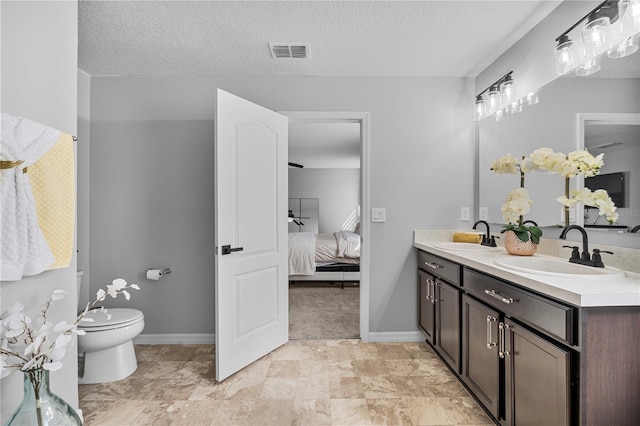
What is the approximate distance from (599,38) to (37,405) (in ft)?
9.10

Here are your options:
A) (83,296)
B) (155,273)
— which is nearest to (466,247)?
(155,273)

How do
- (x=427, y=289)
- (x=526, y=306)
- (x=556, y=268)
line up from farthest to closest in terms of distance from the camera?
(x=427, y=289) < (x=556, y=268) < (x=526, y=306)

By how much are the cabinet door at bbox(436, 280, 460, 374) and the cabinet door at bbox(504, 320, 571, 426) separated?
1.74ft

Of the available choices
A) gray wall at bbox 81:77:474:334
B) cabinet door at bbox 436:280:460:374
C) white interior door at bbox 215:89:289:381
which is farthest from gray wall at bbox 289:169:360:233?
cabinet door at bbox 436:280:460:374

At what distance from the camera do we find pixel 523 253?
2016 mm

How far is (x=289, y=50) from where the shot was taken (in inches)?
96.3

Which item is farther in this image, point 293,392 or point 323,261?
point 323,261

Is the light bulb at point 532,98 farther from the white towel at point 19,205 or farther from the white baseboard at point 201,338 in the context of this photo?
the white towel at point 19,205

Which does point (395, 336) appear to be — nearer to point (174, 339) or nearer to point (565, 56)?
point (174, 339)

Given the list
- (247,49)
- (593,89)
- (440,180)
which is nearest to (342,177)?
(440,180)

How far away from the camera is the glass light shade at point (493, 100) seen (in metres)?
2.56

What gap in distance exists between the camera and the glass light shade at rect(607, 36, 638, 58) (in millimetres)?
1481

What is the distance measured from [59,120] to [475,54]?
268 cm

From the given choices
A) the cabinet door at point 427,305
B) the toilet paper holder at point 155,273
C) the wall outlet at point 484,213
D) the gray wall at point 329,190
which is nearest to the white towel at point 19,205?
the toilet paper holder at point 155,273
